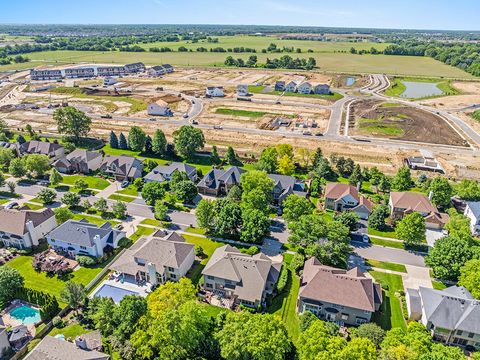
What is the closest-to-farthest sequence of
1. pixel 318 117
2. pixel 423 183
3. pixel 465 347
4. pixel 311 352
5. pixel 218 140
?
pixel 311 352 < pixel 465 347 < pixel 423 183 < pixel 218 140 < pixel 318 117

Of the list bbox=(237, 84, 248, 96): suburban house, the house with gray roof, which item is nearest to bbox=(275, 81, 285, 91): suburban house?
bbox=(237, 84, 248, 96): suburban house

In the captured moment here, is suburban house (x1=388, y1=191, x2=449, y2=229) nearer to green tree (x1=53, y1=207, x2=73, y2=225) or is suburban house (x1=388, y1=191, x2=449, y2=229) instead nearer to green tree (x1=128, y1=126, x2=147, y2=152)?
green tree (x1=53, y1=207, x2=73, y2=225)

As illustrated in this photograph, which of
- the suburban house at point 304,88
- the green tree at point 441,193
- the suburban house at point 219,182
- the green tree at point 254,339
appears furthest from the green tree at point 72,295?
the suburban house at point 304,88

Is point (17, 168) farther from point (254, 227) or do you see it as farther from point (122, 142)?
point (254, 227)

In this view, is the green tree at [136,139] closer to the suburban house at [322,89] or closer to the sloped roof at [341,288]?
the sloped roof at [341,288]

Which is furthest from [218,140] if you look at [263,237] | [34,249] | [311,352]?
[311,352]

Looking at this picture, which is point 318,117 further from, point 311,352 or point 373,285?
point 311,352
